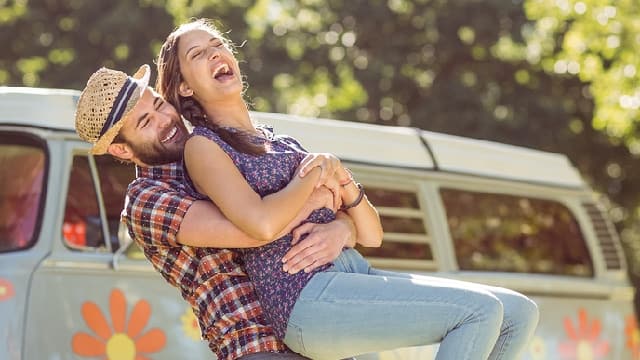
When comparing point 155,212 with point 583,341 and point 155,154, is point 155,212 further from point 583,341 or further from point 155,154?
point 583,341

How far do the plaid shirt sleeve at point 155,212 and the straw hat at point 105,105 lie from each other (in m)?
0.15

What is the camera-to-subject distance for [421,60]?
17516 millimetres

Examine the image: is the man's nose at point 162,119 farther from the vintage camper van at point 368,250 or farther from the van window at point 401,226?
the van window at point 401,226

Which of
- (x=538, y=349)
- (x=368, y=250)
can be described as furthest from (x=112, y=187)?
(x=538, y=349)

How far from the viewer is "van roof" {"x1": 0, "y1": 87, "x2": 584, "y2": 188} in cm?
486

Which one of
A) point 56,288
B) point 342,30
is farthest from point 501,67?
point 56,288

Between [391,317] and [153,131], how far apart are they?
788 millimetres

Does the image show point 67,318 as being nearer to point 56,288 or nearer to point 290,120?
point 56,288

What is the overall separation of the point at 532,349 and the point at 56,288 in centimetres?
300

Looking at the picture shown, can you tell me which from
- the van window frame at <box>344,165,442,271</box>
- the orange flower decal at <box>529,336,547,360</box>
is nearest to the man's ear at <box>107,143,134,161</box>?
the van window frame at <box>344,165,442,271</box>

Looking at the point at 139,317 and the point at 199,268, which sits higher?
the point at 199,268

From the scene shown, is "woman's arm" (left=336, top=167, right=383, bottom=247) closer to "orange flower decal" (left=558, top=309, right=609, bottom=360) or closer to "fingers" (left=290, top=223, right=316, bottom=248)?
"fingers" (left=290, top=223, right=316, bottom=248)

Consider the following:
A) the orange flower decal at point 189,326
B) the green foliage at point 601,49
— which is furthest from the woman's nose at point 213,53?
the green foliage at point 601,49

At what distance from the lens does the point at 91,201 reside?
508 centimetres
